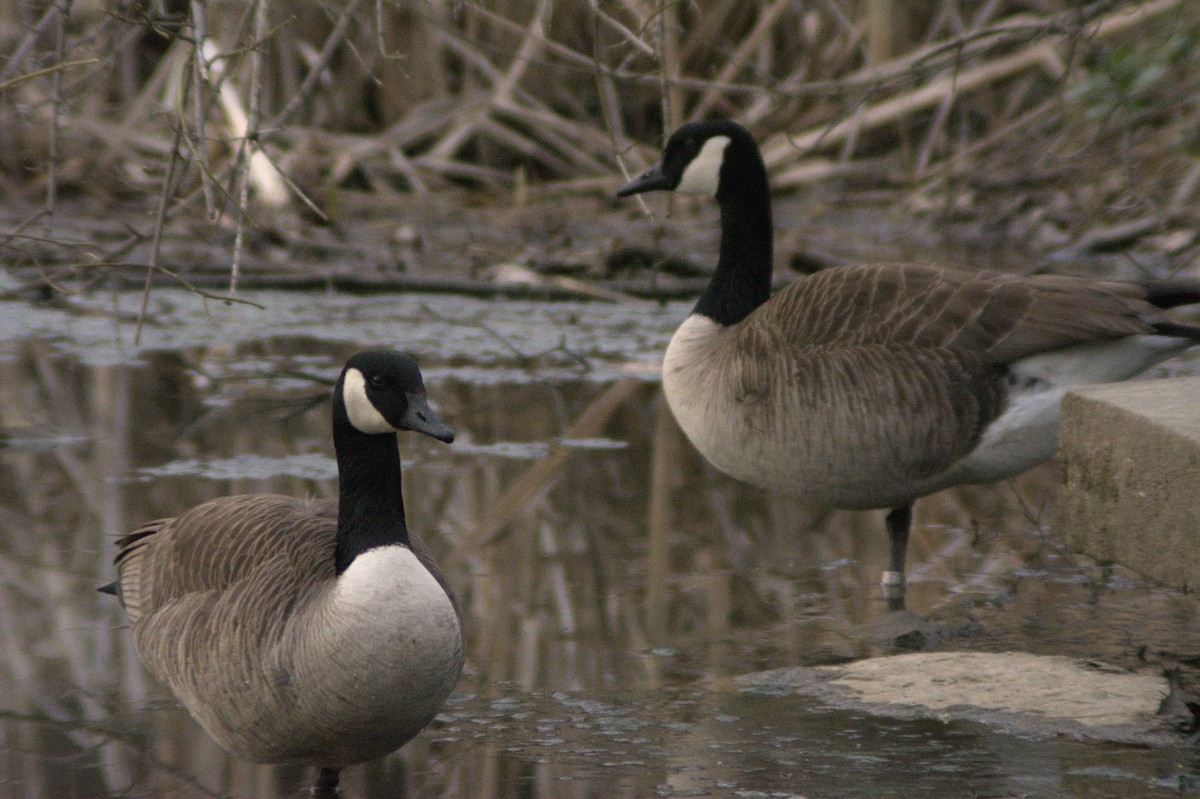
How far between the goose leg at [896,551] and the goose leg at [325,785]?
2.13 m

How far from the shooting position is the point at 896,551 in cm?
512

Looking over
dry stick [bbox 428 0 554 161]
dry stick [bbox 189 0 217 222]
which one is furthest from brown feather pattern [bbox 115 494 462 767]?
dry stick [bbox 428 0 554 161]

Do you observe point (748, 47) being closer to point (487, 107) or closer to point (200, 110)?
point (487, 107)

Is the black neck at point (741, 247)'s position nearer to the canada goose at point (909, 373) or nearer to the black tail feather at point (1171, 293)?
the canada goose at point (909, 373)

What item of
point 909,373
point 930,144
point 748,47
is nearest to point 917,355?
point 909,373

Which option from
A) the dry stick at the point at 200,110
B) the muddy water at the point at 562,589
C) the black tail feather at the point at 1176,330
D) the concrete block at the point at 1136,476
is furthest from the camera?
the black tail feather at the point at 1176,330

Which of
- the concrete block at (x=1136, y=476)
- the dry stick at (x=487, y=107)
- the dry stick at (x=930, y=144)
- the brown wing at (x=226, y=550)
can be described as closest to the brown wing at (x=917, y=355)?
the concrete block at (x=1136, y=476)

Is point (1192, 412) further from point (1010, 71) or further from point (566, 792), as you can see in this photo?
point (1010, 71)

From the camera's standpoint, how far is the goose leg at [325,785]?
361 cm

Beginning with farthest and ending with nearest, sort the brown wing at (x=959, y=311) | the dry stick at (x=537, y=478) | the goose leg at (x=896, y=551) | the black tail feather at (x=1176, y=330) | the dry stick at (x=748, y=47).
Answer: the dry stick at (x=748, y=47) < the dry stick at (x=537, y=478) < the goose leg at (x=896, y=551) < the brown wing at (x=959, y=311) < the black tail feather at (x=1176, y=330)

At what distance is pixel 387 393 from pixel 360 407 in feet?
0.32

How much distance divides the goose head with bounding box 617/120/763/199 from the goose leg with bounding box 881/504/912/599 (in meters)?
1.53

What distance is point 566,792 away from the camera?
3.41 meters

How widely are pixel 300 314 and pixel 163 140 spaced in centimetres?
372
